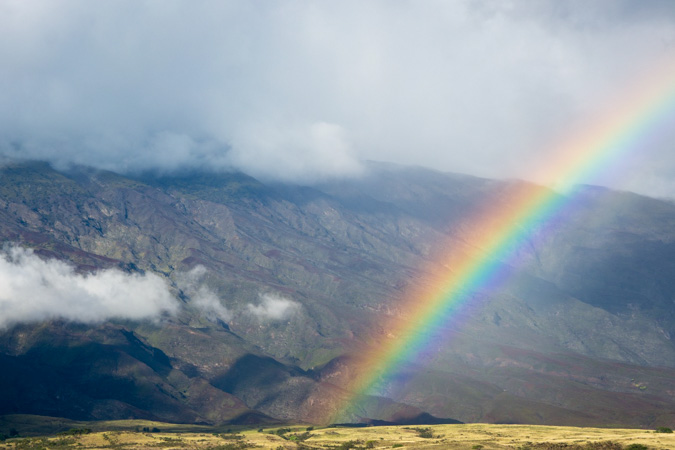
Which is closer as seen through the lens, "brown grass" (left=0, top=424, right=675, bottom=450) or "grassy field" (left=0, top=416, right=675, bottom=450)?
"grassy field" (left=0, top=416, right=675, bottom=450)

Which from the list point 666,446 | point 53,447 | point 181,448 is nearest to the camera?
point 666,446

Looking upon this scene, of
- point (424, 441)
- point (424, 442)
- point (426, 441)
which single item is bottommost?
point (424, 441)

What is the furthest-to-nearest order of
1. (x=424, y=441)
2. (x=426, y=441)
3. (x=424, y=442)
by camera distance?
(x=424, y=441) < (x=426, y=441) < (x=424, y=442)

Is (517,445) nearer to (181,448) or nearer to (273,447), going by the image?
(273,447)

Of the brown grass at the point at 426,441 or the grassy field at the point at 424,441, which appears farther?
the brown grass at the point at 426,441

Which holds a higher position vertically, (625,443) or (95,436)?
(625,443)

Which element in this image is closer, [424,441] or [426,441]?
[426,441]

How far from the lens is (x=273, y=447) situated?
5723 inches

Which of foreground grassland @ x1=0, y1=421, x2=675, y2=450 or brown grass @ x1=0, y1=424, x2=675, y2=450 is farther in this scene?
brown grass @ x1=0, y1=424, x2=675, y2=450

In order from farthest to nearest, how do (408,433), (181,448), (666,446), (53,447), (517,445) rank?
(408,433) < (181,448) < (53,447) < (517,445) < (666,446)

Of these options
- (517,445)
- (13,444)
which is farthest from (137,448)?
(517,445)

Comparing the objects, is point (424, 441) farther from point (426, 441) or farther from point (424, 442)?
point (424, 442)

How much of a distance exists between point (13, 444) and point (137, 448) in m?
29.3

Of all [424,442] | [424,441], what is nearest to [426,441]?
[424,441]
